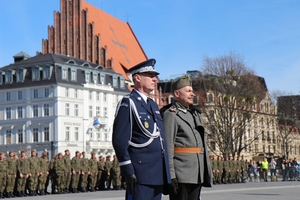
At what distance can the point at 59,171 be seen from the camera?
25312mm

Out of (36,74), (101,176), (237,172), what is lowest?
(237,172)

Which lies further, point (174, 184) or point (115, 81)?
point (115, 81)

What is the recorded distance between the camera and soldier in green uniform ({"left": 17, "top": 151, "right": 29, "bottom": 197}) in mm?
23594

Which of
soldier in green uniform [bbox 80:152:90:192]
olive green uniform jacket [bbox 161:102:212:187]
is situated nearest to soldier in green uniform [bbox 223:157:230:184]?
soldier in green uniform [bbox 80:152:90:192]

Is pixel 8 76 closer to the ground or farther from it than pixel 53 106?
farther from it

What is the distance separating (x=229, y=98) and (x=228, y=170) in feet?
67.7

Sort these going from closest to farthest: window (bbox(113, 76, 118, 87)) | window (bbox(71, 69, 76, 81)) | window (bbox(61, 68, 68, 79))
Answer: window (bbox(61, 68, 68, 79))
window (bbox(71, 69, 76, 81))
window (bbox(113, 76, 118, 87))

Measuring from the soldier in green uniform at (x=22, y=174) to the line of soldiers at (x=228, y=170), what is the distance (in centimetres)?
1315

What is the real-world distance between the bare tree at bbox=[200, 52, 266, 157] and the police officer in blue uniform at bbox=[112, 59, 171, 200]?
161 feet

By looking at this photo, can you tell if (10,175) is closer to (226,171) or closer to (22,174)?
(22,174)

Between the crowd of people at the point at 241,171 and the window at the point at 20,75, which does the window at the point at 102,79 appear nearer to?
the window at the point at 20,75

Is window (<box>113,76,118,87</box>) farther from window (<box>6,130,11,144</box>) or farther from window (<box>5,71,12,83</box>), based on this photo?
window (<box>6,130,11,144</box>)

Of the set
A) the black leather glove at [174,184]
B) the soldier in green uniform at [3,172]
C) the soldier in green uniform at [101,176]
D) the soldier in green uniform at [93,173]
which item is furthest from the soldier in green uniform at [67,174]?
the black leather glove at [174,184]

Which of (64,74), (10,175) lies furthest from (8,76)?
(10,175)
